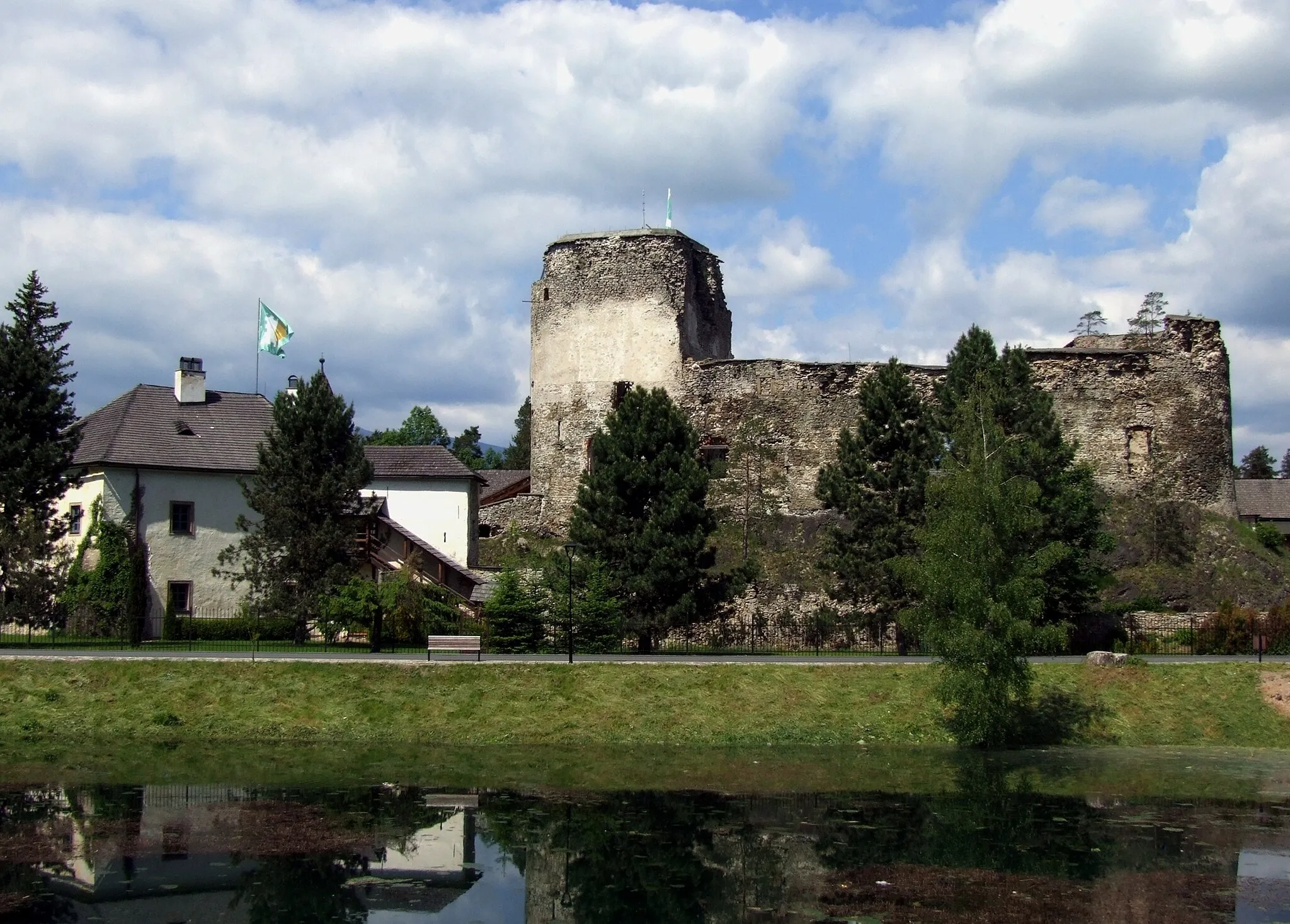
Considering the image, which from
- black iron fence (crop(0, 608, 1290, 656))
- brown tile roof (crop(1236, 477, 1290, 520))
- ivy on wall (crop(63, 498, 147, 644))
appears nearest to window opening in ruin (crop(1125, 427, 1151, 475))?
black iron fence (crop(0, 608, 1290, 656))

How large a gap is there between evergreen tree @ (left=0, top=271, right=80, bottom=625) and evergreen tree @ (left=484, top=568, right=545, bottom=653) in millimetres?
11967

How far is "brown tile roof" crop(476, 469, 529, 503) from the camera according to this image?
58.0 meters

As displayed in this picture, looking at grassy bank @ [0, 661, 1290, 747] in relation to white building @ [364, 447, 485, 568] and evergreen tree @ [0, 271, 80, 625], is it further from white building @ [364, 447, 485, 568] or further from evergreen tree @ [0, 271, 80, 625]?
white building @ [364, 447, 485, 568]

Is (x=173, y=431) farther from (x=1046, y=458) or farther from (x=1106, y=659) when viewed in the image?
(x=1106, y=659)

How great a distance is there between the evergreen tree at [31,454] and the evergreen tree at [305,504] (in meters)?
5.26

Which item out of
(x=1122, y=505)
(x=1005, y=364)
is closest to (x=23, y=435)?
(x=1005, y=364)

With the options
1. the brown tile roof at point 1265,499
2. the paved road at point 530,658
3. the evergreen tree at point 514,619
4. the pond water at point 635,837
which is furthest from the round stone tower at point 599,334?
Result: the brown tile roof at point 1265,499

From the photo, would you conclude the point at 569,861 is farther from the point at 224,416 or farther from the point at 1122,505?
the point at 1122,505

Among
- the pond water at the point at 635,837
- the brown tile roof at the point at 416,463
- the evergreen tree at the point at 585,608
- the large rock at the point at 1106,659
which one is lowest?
the pond water at the point at 635,837

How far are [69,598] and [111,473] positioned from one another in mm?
4164

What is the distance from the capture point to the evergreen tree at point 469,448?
10388 cm

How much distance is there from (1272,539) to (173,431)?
39556 millimetres

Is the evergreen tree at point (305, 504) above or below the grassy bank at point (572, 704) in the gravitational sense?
above

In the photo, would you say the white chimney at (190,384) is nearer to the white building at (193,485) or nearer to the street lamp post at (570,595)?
the white building at (193,485)
